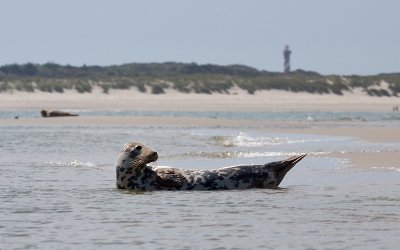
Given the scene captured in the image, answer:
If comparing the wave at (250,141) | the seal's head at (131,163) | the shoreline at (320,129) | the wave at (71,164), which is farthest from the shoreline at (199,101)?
the seal's head at (131,163)

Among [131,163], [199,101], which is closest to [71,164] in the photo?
[131,163]

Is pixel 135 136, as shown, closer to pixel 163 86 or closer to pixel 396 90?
pixel 163 86

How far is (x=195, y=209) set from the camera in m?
11.4

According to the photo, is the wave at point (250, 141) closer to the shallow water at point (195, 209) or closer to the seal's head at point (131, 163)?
the shallow water at point (195, 209)

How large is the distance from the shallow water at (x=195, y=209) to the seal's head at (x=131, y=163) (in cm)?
19

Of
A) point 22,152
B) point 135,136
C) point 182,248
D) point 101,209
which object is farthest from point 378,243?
point 135,136

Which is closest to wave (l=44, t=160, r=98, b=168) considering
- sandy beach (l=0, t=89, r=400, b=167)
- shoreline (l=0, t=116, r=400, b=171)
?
shoreline (l=0, t=116, r=400, b=171)

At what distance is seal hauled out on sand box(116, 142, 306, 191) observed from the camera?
43.9 ft

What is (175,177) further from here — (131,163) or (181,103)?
(181,103)

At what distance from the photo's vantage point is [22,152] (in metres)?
20.7

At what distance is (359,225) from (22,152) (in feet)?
38.3

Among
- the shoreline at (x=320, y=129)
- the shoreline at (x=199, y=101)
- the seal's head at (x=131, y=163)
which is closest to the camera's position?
the seal's head at (x=131, y=163)

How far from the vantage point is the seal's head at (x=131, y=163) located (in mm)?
13375

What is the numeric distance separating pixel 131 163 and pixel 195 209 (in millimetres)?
2229
